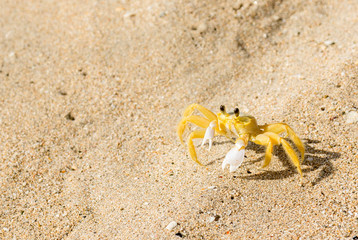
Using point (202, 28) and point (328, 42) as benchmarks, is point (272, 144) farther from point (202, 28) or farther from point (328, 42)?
point (202, 28)

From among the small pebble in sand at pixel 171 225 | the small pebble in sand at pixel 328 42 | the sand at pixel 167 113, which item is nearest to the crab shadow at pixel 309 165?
the sand at pixel 167 113

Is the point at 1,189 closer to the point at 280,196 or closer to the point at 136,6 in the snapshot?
the point at 280,196

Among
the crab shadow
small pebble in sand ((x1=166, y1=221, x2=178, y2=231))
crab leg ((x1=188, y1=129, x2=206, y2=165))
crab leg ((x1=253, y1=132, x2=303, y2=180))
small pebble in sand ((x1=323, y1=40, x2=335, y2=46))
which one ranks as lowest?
the crab shadow

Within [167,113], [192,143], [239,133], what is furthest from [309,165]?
[167,113]

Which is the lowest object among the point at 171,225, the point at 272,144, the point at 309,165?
the point at 309,165

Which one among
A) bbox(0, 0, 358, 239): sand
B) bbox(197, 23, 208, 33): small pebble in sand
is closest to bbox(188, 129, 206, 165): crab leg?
bbox(0, 0, 358, 239): sand

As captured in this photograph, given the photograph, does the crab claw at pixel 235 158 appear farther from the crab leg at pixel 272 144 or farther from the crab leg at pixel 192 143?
the crab leg at pixel 192 143

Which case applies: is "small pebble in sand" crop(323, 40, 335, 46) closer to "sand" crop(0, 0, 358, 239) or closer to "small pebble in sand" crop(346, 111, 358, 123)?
"sand" crop(0, 0, 358, 239)
